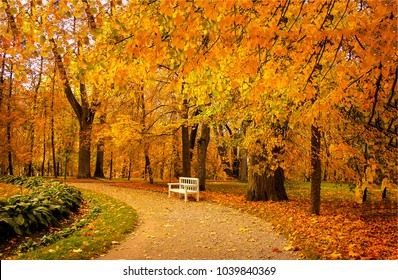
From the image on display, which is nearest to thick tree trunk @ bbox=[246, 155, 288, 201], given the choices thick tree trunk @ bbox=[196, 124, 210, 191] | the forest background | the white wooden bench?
the forest background

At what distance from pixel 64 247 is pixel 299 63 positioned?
4.84 metres

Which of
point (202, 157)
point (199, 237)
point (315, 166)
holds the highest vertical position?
point (202, 157)

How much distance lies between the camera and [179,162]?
66.7 feet

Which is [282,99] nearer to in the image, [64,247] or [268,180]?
[64,247]

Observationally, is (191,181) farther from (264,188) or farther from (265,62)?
(265,62)

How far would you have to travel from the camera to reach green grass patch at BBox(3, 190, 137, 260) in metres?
5.00


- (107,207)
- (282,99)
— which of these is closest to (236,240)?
(282,99)

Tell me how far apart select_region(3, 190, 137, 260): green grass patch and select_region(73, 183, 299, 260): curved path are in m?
0.21

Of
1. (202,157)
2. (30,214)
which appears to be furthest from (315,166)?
(202,157)

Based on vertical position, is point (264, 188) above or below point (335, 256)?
above

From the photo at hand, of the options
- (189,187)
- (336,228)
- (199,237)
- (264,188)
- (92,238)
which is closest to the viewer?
(92,238)

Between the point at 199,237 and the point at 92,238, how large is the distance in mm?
2007

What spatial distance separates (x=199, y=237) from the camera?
20.9 ft

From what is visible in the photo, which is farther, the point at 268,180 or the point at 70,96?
the point at 70,96
